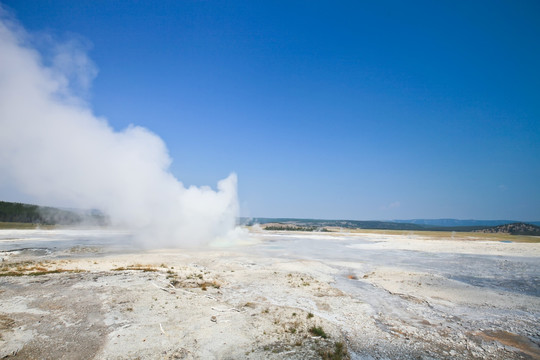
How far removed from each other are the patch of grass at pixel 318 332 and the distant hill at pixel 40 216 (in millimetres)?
82550

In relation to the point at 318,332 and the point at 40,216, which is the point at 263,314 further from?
the point at 40,216

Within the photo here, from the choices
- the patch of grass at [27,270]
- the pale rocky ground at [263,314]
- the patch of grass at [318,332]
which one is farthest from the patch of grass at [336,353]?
the patch of grass at [27,270]

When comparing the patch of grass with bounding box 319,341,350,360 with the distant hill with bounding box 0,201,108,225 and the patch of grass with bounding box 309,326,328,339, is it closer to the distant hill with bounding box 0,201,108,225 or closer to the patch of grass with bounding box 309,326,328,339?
the patch of grass with bounding box 309,326,328,339

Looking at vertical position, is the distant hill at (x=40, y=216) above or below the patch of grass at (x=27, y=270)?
above

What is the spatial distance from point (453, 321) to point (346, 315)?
371cm

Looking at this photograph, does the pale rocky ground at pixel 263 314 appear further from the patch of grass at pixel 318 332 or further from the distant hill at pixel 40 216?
the distant hill at pixel 40 216

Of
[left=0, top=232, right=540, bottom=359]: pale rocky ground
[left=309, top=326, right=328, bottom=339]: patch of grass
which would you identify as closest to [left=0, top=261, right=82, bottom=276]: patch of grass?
[left=0, top=232, right=540, bottom=359]: pale rocky ground

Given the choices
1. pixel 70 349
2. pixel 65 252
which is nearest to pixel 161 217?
pixel 65 252

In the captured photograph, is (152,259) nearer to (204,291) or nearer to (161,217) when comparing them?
(204,291)

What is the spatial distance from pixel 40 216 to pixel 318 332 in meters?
106

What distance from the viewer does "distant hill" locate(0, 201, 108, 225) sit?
7994 cm

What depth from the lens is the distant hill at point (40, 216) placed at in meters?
79.9

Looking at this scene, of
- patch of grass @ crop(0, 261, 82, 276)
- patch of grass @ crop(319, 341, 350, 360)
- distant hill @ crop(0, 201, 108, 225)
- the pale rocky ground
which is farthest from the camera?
distant hill @ crop(0, 201, 108, 225)

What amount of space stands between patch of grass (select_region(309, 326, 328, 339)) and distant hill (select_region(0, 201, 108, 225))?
271 ft
